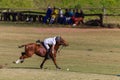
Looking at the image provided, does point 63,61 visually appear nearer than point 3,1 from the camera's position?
Yes

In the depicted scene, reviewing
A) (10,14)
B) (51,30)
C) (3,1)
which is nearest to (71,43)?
(51,30)

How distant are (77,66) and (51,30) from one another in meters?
19.1

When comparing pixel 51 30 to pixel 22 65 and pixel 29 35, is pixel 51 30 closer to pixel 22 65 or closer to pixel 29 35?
pixel 29 35

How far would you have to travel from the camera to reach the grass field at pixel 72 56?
16875 millimetres

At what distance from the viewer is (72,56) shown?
2372 centimetres

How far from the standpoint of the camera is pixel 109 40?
32906mm

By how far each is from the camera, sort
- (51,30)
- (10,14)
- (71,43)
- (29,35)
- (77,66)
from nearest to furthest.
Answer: (77,66), (71,43), (29,35), (51,30), (10,14)

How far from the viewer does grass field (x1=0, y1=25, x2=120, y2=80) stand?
16.9 meters

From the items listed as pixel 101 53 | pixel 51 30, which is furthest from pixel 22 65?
pixel 51 30

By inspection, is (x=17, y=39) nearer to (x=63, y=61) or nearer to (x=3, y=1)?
(x=63, y=61)

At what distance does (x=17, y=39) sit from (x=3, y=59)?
1063 centimetres

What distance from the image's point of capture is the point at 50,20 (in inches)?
1768

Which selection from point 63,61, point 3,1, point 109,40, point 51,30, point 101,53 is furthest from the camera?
point 3,1

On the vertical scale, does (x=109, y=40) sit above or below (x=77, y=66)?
below
